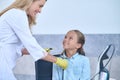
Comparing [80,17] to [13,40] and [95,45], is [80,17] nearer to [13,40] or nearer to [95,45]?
[95,45]

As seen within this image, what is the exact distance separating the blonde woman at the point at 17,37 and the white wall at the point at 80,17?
729 millimetres

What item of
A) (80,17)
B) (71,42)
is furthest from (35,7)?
(80,17)

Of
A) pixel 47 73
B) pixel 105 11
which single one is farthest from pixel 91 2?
pixel 47 73

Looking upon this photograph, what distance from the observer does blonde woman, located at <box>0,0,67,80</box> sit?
1.44 m

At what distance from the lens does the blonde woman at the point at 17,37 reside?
1.44 meters

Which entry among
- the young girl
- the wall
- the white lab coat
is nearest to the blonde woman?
the white lab coat

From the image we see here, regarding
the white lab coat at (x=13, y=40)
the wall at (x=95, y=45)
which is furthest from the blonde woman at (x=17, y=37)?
the wall at (x=95, y=45)

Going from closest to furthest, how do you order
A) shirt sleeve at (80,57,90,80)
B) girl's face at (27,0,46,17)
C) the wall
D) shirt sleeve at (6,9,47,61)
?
1. shirt sleeve at (6,9,47,61)
2. girl's face at (27,0,46,17)
3. shirt sleeve at (80,57,90,80)
4. the wall

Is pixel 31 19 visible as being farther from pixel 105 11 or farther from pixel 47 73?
pixel 105 11

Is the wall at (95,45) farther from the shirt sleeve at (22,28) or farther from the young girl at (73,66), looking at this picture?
the shirt sleeve at (22,28)

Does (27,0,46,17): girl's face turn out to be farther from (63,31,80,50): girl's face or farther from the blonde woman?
(63,31,80,50): girl's face

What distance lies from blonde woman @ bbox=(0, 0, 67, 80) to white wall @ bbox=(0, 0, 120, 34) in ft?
2.39

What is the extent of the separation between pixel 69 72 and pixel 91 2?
0.78 metres

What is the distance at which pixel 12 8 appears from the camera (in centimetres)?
151
